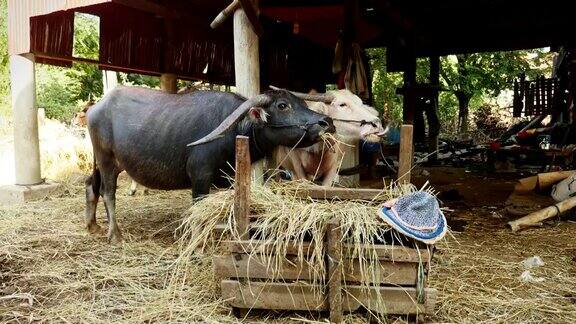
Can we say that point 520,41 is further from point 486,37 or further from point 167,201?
point 167,201

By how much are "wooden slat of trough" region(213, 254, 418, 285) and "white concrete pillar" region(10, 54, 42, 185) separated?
5.31 metres

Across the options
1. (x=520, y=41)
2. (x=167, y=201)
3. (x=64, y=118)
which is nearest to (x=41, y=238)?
(x=167, y=201)

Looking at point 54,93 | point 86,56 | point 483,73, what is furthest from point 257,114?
point 54,93

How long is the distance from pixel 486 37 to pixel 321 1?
4.33 meters

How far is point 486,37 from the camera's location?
9.59 m

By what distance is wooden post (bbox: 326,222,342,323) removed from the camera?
2.50 metres

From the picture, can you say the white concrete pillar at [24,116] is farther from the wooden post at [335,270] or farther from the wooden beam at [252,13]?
the wooden post at [335,270]

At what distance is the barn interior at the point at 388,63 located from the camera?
367 cm

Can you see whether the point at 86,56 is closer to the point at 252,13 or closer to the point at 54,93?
the point at 54,93

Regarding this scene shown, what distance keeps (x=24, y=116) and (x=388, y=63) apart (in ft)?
24.1

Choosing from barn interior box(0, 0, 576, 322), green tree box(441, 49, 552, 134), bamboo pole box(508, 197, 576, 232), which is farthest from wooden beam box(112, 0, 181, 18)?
green tree box(441, 49, 552, 134)

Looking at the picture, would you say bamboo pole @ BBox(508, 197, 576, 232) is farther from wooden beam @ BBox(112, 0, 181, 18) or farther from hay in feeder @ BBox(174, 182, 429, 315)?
wooden beam @ BBox(112, 0, 181, 18)

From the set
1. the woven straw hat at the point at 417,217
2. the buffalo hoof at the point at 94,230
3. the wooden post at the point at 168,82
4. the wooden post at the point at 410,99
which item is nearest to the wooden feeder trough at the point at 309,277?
the woven straw hat at the point at 417,217

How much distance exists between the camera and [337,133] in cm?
479
